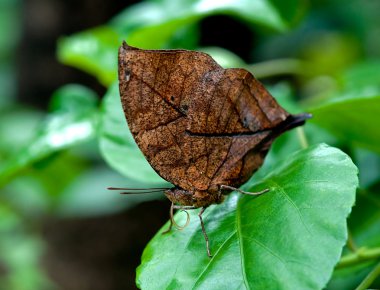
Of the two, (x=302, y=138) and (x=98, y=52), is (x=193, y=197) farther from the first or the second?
(x=98, y=52)

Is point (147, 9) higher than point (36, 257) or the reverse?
higher

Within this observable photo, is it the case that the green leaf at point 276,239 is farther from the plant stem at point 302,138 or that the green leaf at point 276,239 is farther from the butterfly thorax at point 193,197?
the plant stem at point 302,138

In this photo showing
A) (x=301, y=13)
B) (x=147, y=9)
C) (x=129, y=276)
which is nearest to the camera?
(x=301, y=13)

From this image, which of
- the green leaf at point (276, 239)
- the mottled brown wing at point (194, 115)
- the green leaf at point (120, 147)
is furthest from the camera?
the green leaf at point (120, 147)

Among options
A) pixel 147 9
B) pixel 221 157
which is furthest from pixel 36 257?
pixel 221 157

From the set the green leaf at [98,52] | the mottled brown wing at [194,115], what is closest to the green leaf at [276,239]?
the mottled brown wing at [194,115]

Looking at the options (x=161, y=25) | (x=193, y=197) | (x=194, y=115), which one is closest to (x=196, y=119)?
(x=194, y=115)

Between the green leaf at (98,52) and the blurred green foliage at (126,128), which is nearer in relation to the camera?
the blurred green foliage at (126,128)

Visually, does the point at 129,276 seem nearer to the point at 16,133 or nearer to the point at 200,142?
the point at 16,133
